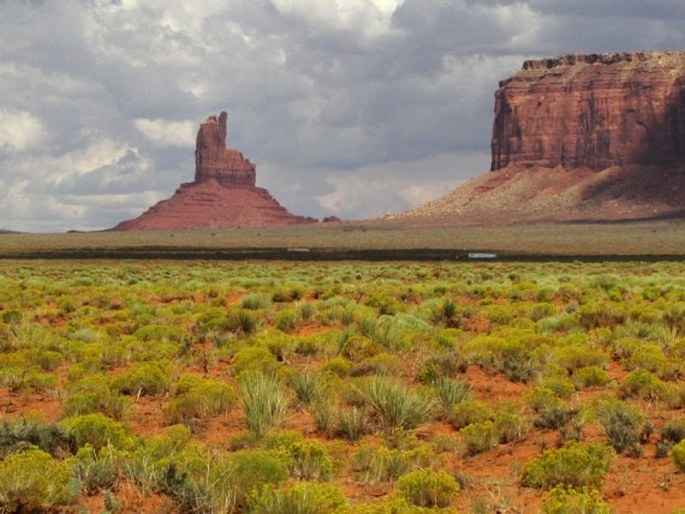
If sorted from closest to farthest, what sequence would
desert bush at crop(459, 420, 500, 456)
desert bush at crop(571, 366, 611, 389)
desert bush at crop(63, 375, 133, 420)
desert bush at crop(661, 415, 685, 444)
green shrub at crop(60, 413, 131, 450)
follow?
green shrub at crop(60, 413, 131, 450)
desert bush at crop(661, 415, 685, 444)
desert bush at crop(459, 420, 500, 456)
desert bush at crop(63, 375, 133, 420)
desert bush at crop(571, 366, 611, 389)

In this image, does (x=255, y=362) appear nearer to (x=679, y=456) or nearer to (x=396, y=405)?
(x=396, y=405)

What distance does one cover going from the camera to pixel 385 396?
1180cm

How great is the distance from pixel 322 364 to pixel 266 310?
314 inches

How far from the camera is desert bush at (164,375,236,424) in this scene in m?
12.2

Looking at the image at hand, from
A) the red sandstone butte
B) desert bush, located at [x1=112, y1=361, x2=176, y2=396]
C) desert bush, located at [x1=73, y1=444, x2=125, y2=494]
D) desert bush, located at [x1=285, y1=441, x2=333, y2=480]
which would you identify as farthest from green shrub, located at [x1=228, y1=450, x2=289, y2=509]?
the red sandstone butte

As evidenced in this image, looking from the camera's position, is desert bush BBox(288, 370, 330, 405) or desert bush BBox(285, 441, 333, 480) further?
desert bush BBox(288, 370, 330, 405)

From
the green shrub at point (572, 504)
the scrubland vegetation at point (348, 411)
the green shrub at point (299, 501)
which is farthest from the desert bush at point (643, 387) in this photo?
the green shrub at point (299, 501)

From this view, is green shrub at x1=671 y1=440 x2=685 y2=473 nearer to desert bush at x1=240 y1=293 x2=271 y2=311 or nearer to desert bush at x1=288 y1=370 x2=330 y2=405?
desert bush at x1=288 y1=370 x2=330 y2=405

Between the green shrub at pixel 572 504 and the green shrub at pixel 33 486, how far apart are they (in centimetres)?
362

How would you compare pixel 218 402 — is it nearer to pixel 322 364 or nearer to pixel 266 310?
pixel 322 364

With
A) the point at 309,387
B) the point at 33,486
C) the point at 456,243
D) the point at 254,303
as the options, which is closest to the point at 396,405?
the point at 309,387

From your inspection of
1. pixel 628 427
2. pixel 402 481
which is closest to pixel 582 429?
pixel 628 427

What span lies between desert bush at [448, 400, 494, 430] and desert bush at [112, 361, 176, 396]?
4.16 metres

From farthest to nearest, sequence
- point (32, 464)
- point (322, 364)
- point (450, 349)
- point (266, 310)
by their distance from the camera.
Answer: point (266, 310), point (450, 349), point (322, 364), point (32, 464)
